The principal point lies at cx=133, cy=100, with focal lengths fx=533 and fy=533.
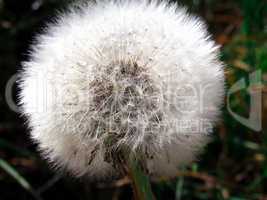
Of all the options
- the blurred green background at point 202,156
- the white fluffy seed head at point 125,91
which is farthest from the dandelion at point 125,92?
the blurred green background at point 202,156

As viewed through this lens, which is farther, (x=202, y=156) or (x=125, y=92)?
(x=202, y=156)

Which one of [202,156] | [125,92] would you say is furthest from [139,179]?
[202,156]

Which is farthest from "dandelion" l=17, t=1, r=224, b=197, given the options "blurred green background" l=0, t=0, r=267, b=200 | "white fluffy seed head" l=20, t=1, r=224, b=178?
"blurred green background" l=0, t=0, r=267, b=200

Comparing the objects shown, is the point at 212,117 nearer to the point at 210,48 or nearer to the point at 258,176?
the point at 210,48

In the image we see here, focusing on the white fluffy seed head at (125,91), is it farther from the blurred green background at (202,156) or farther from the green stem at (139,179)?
the blurred green background at (202,156)

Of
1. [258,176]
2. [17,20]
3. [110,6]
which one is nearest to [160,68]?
[110,6]

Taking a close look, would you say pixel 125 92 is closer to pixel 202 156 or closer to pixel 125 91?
pixel 125 91

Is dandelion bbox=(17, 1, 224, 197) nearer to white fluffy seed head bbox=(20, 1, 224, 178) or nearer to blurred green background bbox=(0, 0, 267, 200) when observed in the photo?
white fluffy seed head bbox=(20, 1, 224, 178)
